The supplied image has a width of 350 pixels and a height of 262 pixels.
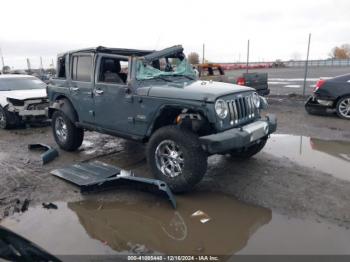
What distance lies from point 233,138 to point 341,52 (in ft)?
259

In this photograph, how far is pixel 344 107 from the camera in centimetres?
914

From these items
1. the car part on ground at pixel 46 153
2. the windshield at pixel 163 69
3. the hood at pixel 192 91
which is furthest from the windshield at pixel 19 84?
the hood at pixel 192 91

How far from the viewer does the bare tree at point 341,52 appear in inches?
2791

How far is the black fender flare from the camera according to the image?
249 inches

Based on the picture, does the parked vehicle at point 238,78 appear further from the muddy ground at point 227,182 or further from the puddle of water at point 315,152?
the muddy ground at point 227,182

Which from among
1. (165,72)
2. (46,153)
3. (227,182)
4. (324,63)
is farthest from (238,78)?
(324,63)

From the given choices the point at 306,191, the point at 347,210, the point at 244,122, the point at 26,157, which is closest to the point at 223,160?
the point at 244,122

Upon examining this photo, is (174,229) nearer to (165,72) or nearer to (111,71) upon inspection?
(165,72)

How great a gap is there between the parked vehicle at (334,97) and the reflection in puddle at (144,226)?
645cm

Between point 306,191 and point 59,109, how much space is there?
4.80 metres

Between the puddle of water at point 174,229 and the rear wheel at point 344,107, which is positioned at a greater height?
the rear wheel at point 344,107

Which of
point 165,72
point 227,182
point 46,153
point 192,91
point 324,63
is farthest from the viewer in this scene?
point 324,63

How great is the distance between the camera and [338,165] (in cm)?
543

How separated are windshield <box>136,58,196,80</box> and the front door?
231 millimetres
